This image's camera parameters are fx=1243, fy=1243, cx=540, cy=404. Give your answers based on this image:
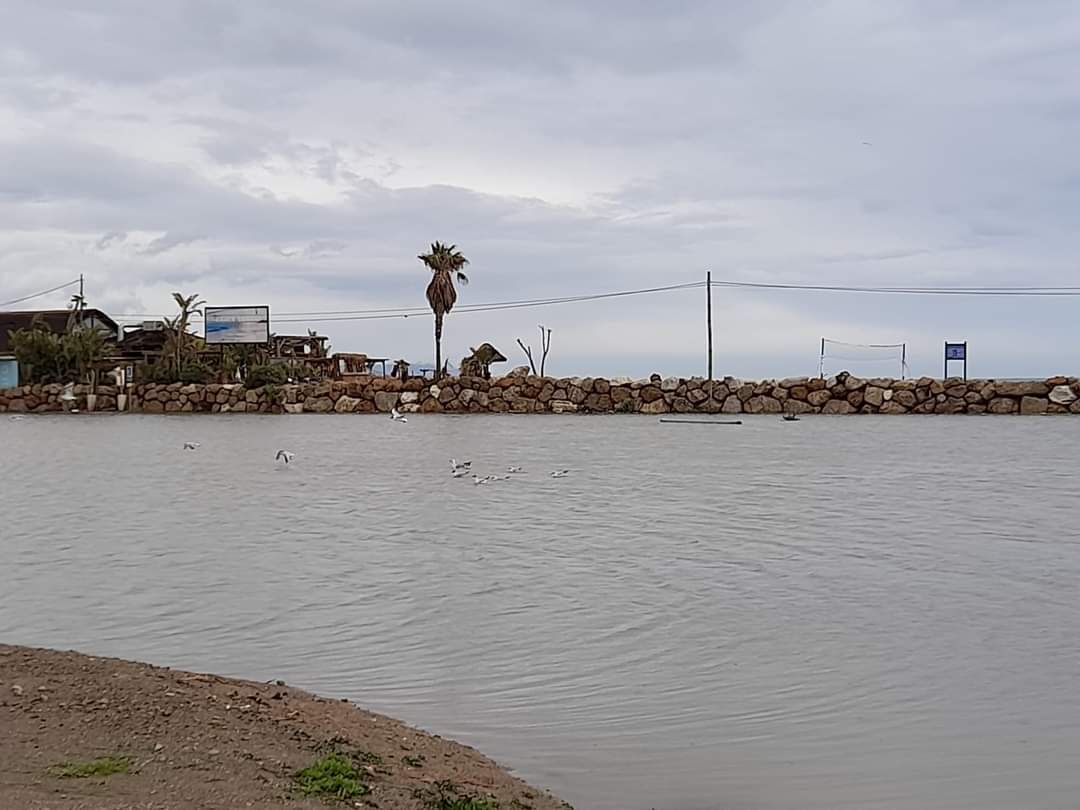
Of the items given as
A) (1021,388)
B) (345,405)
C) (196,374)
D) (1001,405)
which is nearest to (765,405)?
(1001,405)

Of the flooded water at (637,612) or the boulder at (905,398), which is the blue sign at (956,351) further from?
the flooded water at (637,612)

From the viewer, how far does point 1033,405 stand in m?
41.1

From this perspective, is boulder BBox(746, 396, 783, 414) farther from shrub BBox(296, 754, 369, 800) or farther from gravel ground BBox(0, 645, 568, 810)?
shrub BBox(296, 754, 369, 800)

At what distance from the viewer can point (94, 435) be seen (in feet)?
108

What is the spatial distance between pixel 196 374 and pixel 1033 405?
3067 cm

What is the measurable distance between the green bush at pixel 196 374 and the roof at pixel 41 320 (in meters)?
8.51

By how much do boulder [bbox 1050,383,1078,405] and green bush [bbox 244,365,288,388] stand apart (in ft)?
89.9

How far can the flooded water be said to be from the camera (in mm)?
5480

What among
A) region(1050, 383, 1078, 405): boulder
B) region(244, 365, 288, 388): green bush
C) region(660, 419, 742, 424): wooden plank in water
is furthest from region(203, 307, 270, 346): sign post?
region(1050, 383, 1078, 405): boulder

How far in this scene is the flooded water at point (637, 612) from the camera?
5.48 meters

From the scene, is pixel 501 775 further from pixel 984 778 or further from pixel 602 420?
pixel 602 420

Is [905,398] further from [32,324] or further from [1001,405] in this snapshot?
[32,324]

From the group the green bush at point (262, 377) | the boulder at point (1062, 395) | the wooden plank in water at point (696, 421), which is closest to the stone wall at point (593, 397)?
the boulder at point (1062, 395)

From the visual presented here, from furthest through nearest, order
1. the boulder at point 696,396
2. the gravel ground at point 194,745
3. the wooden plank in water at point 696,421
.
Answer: the boulder at point 696,396
the wooden plank in water at point 696,421
the gravel ground at point 194,745
